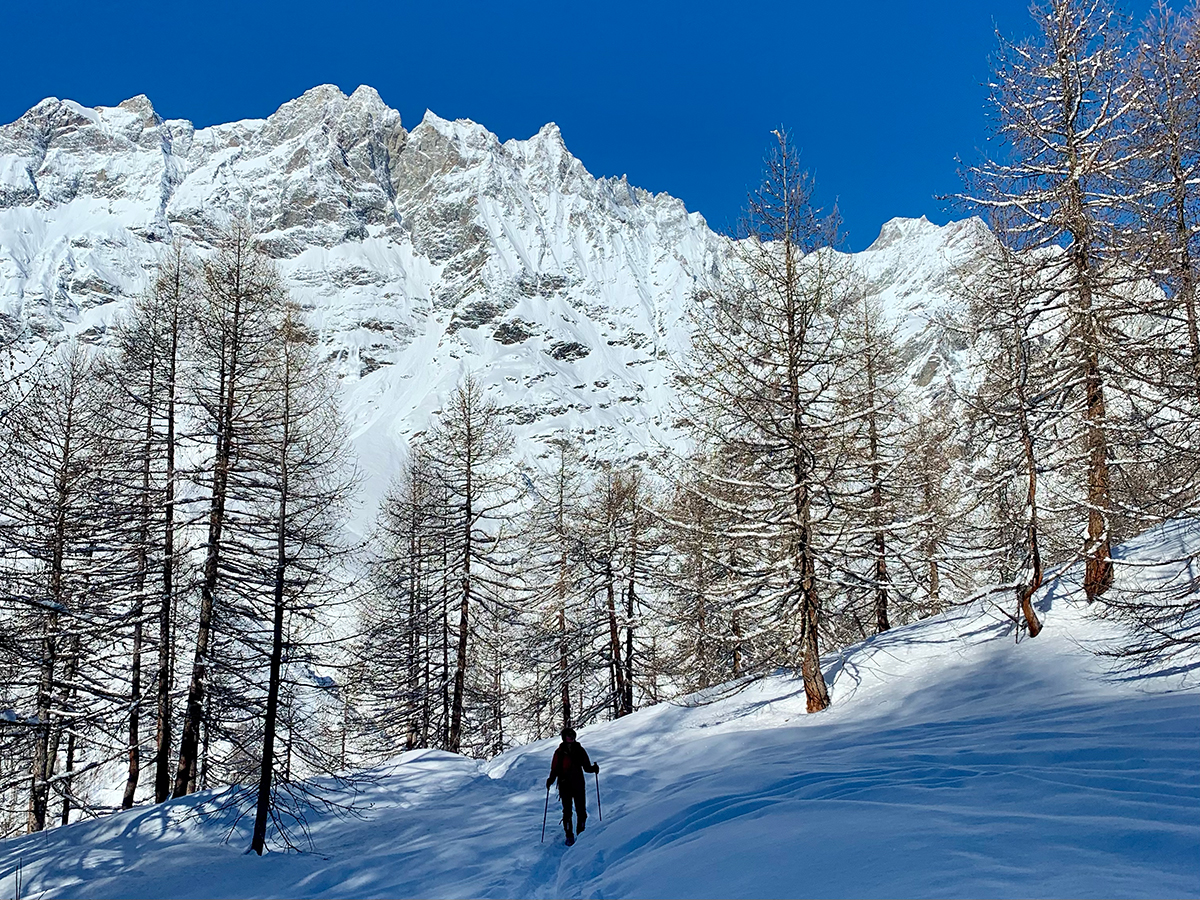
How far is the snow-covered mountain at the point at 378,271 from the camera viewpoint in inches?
5468

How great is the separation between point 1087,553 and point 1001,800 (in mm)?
6134

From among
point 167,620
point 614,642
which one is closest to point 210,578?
point 167,620

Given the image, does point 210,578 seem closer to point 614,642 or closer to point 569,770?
point 569,770

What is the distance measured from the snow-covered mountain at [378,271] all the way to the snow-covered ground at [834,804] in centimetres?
10566

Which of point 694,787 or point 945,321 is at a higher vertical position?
point 945,321

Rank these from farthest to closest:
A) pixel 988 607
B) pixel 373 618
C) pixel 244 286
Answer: pixel 373 618 → pixel 988 607 → pixel 244 286

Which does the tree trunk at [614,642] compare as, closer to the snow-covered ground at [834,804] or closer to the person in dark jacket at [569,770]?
the snow-covered ground at [834,804]

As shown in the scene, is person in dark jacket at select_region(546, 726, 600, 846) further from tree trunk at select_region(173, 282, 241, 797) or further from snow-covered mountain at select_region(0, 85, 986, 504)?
snow-covered mountain at select_region(0, 85, 986, 504)

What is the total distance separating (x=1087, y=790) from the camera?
16.8 ft

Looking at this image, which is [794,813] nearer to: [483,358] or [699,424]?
[699,424]

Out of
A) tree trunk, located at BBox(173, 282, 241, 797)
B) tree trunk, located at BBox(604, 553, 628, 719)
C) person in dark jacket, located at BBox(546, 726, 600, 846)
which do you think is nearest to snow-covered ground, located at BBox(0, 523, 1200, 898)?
person in dark jacket, located at BBox(546, 726, 600, 846)

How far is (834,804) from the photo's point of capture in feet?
19.1

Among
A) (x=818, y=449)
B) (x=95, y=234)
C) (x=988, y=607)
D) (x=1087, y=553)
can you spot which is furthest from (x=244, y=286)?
(x=95, y=234)

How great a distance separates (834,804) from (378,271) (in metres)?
183
